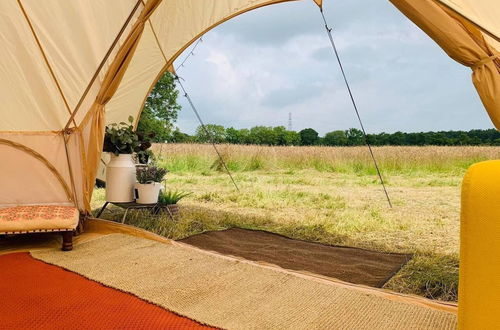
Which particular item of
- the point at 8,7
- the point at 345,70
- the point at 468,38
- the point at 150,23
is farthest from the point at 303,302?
the point at 150,23

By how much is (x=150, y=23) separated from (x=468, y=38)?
3684 mm

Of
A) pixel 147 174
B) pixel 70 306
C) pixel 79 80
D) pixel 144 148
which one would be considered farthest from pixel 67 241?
pixel 79 80

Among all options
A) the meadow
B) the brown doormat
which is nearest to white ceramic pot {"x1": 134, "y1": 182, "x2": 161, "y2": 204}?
the meadow

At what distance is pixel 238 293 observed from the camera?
222cm

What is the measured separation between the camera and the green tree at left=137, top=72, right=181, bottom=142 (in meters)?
16.3

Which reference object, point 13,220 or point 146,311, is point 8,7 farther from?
point 146,311

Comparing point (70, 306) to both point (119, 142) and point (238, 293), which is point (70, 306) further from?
point (119, 142)

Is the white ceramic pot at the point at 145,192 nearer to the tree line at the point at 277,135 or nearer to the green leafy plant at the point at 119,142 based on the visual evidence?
the green leafy plant at the point at 119,142

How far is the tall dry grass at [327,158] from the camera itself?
8555 mm

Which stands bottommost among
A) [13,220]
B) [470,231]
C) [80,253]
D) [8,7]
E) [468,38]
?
[80,253]

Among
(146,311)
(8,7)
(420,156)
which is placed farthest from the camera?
(420,156)

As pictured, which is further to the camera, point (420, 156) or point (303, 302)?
point (420, 156)

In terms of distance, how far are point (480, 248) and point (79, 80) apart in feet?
12.5

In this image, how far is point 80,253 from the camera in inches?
119
